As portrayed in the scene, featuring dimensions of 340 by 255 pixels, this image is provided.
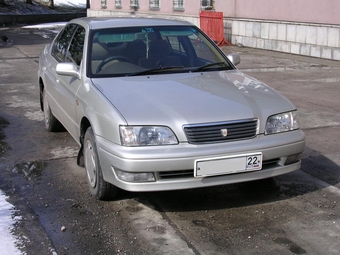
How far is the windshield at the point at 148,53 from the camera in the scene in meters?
5.46

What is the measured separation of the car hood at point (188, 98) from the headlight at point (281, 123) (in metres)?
0.05

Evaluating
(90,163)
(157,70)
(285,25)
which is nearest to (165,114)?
(90,163)

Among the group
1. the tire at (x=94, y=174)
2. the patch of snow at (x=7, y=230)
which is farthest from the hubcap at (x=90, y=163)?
the patch of snow at (x=7, y=230)

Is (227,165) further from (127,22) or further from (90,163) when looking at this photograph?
(127,22)

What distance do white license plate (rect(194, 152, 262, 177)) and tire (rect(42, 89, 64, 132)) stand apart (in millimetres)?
3321

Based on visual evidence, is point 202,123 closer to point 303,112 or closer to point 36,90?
point 303,112

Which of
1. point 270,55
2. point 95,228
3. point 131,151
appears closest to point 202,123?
point 131,151

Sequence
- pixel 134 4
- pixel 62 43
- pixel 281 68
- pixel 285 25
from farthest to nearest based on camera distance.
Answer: pixel 134 4 → pixel 285 25 → pixel 281 68 → pixel 62 43

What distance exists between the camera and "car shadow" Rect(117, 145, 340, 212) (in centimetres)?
482

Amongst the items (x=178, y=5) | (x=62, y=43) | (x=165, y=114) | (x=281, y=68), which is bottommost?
(x=281, y=68)

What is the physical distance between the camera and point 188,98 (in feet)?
15.4

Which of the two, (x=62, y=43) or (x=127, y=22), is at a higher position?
(x=127, y=22)

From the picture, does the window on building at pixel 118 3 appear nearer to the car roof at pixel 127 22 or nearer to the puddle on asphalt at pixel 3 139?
the puddle on asphalt at pixel 3 139

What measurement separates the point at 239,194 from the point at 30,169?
2.26 meters
